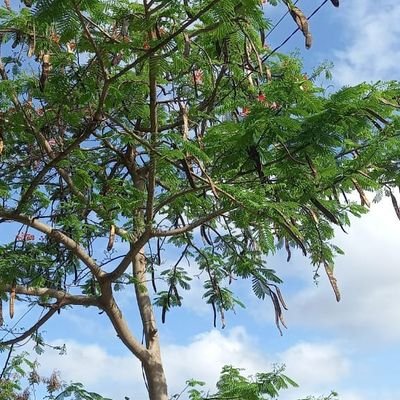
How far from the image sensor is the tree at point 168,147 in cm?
548

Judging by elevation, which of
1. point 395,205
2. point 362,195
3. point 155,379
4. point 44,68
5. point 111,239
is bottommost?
point 155,379

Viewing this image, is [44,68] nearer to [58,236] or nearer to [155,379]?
[58,236]

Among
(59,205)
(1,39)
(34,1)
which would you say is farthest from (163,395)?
(34,1)

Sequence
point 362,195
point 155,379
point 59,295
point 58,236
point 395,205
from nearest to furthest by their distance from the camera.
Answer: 1. point 362,195
2. point 395,205
3. point 58,236
4. point 59,295
5. point 155,379

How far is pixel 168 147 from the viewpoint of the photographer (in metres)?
6.03

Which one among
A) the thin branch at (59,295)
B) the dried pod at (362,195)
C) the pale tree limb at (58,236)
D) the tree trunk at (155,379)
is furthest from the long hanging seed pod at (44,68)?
the tree trunk at (155,379)

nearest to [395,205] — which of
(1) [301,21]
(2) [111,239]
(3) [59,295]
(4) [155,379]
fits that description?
(1) [301,21]

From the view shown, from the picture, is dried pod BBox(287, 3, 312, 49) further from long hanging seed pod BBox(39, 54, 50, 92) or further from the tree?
long hanging seed pod BBox(39, 54, 50, 92)

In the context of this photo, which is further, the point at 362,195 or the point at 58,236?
the point at 58,236

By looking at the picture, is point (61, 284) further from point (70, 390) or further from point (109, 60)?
point (109, 60)

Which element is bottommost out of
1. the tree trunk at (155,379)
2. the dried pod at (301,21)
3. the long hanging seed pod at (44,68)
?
the tree trunk at (155,379)

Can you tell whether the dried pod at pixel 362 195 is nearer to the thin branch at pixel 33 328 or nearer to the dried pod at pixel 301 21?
the dried pod at pixel 301 21

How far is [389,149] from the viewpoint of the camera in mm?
6102

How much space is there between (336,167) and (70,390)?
4.11m
